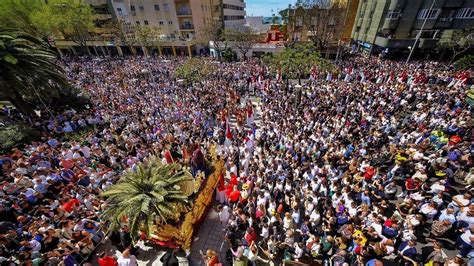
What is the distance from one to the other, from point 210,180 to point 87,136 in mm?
10312

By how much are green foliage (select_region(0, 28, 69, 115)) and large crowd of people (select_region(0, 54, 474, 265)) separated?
2278 millimetres

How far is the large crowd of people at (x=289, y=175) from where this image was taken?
22.0 ft

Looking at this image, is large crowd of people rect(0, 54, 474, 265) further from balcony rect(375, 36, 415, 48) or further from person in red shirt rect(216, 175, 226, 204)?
balcony rect(375, 36, 415, 48)

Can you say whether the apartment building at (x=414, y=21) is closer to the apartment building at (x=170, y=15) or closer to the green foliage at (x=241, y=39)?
the green foliage at (x=241, y=39)

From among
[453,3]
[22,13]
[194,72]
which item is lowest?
[194,72]

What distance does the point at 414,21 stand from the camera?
1226 inches

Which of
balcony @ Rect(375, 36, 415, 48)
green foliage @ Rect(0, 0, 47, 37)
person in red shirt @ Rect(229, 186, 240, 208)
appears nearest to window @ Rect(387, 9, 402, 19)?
balcony @ Rect(375, 36, 415, 48)

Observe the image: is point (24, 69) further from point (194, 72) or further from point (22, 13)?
point (22, 13)

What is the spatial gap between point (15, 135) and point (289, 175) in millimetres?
16918

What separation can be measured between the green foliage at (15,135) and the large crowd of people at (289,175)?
3.62ft

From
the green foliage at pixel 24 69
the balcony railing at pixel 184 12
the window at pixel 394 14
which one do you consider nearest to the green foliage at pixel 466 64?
the window at pixel 394 14

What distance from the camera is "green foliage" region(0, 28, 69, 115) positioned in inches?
542

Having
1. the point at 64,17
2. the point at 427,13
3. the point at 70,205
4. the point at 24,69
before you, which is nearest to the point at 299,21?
the point at 427,13

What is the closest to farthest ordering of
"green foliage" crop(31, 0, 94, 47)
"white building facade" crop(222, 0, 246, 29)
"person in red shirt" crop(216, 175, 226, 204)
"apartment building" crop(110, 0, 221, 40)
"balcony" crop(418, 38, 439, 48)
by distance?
1. "person in red shirt" crop(216, 175, 226, 204)
2. "balcony" crop(418, 38, 439, 48)
3. "green foliage" crop(31, 0, 94, 47)
4. "apartment building" crop(110, 0, 221, 40)
5. "white building facade" crop(222, 0, 246, 29)
